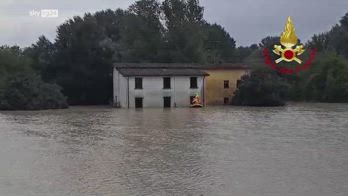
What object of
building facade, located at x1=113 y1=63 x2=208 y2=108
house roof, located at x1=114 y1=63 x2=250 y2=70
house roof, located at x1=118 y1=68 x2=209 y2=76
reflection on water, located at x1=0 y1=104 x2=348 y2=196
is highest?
house roof, located at x1=114 y1=63 x2=250 y2=70

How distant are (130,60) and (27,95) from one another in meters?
21.1

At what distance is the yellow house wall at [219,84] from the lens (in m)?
61.8

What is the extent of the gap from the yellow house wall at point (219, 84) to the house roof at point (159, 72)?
3.27m

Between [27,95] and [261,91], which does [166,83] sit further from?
[27,95]

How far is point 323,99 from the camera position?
64.8 metres

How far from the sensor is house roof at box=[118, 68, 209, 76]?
5594cm

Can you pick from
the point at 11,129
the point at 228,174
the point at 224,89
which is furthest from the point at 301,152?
the point at 224,89

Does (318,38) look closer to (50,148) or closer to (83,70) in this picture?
(83,70)

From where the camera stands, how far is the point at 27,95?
2034 inches

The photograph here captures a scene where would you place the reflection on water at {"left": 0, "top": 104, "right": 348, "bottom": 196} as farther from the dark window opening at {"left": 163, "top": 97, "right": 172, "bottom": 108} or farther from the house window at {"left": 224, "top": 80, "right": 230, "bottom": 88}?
the house window at {"left": 224, "top": 80, "right": 230, "bottom": 88}

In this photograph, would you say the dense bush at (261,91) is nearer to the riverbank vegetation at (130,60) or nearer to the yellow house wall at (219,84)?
the riverbank vegetation at (130,60)

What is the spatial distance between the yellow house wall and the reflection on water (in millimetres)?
32440

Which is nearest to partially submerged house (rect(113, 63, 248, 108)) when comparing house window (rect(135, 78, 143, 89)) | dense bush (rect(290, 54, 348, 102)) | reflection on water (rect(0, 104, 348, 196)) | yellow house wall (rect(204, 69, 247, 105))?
house window (rect(135, 78, 143, 89))

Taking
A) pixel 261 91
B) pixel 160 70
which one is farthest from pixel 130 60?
pixel 261 91
